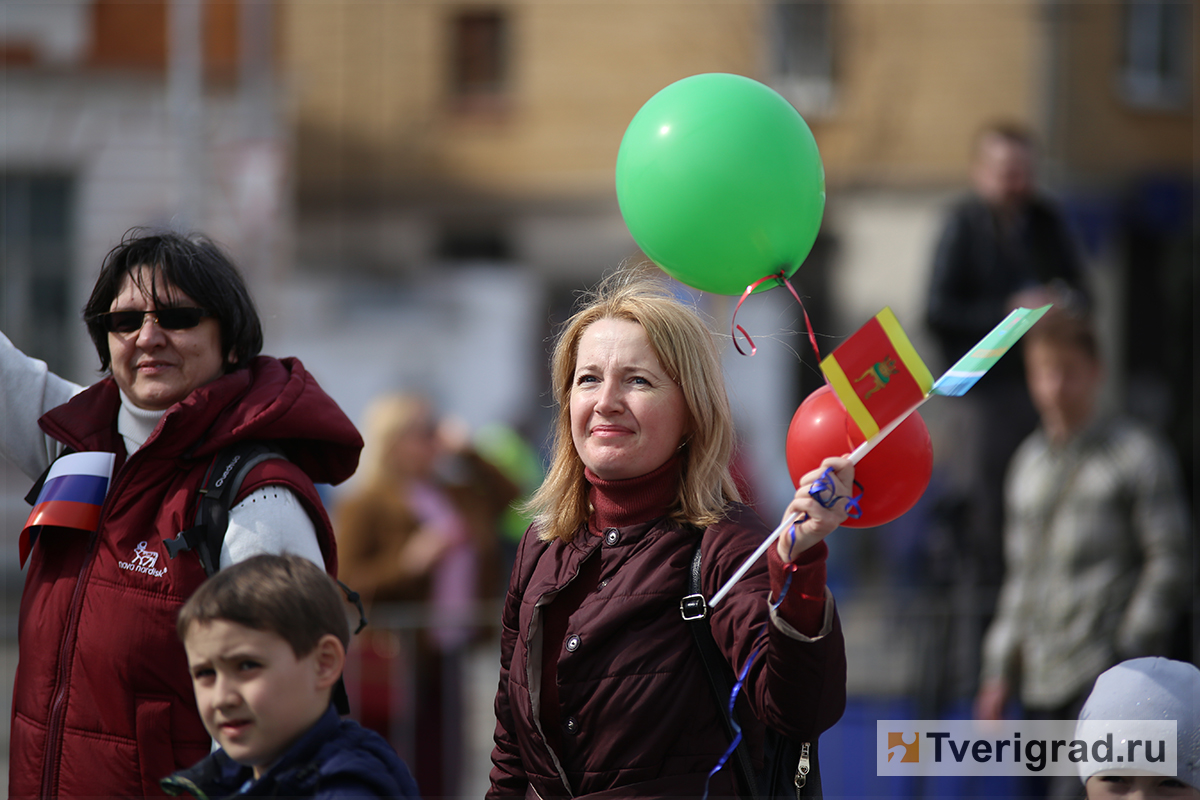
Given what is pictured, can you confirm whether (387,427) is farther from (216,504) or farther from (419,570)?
(216,504)

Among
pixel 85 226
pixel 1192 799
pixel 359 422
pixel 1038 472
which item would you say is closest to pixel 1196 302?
pixel 359 422

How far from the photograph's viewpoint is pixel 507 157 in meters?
20.5

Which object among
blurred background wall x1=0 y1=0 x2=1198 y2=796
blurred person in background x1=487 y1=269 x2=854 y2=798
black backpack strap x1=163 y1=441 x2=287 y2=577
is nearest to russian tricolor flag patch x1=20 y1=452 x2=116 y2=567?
black backpack strap x1=163 y1=441 x2=287 y2=577

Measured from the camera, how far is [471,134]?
2061 cm

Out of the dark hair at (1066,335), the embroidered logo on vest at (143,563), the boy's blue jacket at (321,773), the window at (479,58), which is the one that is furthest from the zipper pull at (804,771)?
the window at (479,58)

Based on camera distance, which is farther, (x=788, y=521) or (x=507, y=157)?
(x=507, y=157)

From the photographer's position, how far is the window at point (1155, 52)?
18438 millimetres

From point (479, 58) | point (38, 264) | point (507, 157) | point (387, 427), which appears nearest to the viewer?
point (387, 427)

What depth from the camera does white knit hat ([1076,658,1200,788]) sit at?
2.46 metres

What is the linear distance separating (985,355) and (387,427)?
429cm

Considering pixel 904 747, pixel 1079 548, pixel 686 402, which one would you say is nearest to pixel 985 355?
pixel 686 402

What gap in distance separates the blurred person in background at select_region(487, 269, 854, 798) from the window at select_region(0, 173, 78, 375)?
13689 millimetres

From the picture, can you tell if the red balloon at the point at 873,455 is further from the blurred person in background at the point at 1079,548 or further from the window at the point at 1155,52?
the window at the point at 1155,52

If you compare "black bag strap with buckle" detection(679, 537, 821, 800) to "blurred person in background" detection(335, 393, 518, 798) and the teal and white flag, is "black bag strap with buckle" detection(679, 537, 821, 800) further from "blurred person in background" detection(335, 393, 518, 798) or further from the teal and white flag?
"blurred person in background" detection(335, 393, 518, 798)
